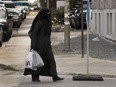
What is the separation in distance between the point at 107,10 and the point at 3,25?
5585 millimetres

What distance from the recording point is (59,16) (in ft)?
135

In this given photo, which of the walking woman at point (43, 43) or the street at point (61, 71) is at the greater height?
the walking woman at point (43, 43)

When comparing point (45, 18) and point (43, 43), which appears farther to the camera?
point (45, 18)

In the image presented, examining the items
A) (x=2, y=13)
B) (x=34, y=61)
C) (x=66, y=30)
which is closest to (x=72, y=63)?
(x=34, y=61)

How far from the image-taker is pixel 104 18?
25578 mm

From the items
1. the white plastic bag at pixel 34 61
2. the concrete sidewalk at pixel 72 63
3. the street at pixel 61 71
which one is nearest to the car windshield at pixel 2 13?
the street at pixel 61 71

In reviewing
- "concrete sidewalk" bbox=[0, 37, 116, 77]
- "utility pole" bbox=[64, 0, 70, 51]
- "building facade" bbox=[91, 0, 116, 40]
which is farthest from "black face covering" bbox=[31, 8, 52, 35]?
"building facade" bbox=[91, 0, 116, 40]

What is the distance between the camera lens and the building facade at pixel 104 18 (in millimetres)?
23072

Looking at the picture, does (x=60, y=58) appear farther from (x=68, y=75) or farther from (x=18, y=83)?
(x=18, y=83)

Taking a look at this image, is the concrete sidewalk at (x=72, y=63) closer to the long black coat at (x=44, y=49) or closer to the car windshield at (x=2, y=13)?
the long black coat at (x=44, y=49)

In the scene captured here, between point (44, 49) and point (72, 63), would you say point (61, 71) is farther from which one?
point (44, 49)

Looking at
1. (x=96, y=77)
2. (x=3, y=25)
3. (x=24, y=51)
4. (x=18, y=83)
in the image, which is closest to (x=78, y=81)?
(x=96, y=77)

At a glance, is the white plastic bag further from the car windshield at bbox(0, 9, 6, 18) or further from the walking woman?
the car windshield at bbox(0, 9, 6, 18)

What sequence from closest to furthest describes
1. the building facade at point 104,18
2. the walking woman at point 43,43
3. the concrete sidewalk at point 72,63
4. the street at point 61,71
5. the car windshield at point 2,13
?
the street at point 61,71 < the walking woman at point 43,43 < the concrete sidewalk at point 72,63 < the building facade at point 104,18 < the car windshield at point 2,13
